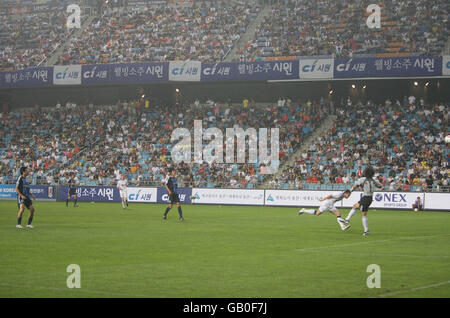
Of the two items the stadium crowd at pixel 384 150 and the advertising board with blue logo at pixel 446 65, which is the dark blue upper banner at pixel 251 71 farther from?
the advertising board with blue logo at pixel 446 65

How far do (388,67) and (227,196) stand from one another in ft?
48.9

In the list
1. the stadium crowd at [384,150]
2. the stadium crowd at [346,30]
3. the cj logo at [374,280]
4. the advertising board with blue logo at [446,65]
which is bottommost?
Answer: the cj logo at [374,280]

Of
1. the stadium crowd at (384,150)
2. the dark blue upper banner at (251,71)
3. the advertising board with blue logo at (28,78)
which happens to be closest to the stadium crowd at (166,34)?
the dark blue upper banner at (251,71)

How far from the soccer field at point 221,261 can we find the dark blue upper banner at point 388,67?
24353 mm

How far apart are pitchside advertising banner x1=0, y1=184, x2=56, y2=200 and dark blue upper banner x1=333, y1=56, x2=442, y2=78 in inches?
911

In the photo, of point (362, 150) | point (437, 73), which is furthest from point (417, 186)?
point (437, 73)

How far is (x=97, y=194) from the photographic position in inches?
1887

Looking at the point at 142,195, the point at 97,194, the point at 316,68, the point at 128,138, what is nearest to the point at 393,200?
the point at 316,68

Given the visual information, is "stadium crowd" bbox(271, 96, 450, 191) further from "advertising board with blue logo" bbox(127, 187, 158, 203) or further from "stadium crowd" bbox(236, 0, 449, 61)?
"advertising board with blue logo" bbox(127, 187, 158, 203)

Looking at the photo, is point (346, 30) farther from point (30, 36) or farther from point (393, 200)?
point (30, 36)

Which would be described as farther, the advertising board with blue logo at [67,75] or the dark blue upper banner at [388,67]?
the advertising board with blue logo at [67,75]

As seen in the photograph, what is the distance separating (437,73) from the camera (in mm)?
44906

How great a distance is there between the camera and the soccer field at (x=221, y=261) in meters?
10.4

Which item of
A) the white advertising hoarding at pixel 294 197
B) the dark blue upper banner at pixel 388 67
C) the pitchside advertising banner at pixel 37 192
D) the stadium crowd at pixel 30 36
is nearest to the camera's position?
the white advertising hoarding at pixel 294 197
